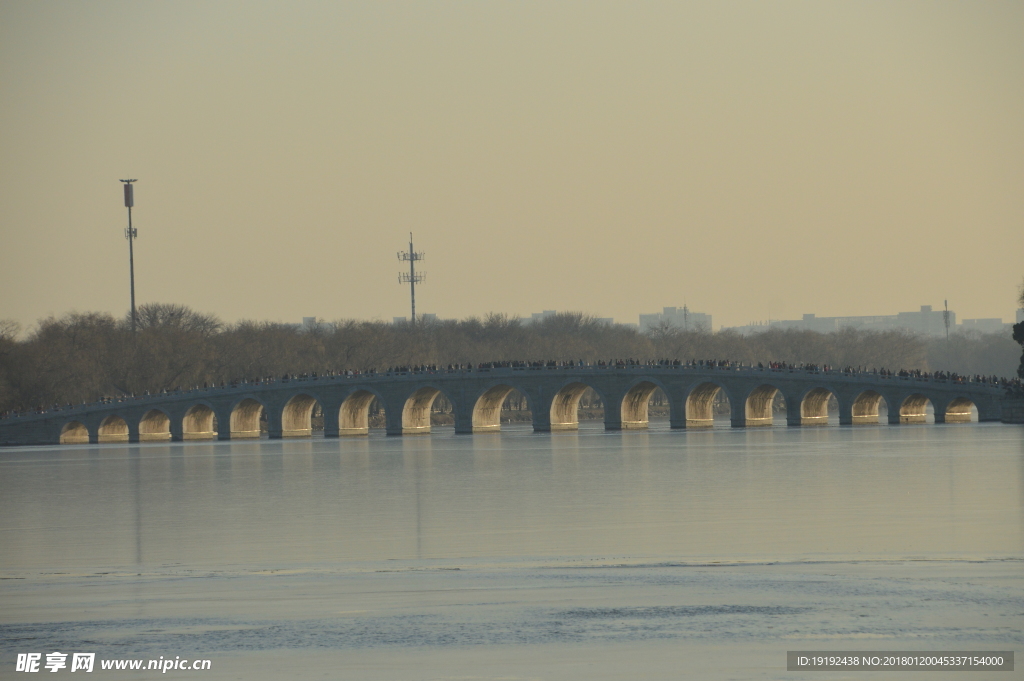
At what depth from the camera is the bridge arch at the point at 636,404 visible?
79.9 m

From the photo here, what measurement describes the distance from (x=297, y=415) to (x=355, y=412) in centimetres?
352

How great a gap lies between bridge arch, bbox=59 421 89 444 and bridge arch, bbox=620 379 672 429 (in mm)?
31348

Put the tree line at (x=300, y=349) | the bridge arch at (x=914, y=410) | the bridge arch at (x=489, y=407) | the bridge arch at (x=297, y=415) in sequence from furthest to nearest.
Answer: the tree line at (x=300, y=349)
the bridge arch at (x=297, y=415)
the bridge arch at (x=489, y=407)
the bridge arch at (x=914, y=410)

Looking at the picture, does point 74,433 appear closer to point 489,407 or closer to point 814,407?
point 489,407

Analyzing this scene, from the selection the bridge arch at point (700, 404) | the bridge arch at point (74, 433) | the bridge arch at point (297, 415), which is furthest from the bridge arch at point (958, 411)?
the bridge arch at point (74, 433)

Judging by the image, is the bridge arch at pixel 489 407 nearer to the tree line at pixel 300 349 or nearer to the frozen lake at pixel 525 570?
the tree line at pixel 300 349

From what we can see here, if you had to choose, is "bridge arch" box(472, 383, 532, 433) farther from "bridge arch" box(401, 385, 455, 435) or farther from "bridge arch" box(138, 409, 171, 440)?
"bridge arch" box(138, 409, 171, 440)

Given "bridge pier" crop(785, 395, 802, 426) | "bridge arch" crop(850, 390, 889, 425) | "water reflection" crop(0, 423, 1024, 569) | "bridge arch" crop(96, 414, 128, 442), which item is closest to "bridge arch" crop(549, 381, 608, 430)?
"bridge pier" crop(785, 395, 802, 426)

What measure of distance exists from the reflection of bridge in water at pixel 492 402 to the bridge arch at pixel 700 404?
8cm

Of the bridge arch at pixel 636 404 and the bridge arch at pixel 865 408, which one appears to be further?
the bridge arch at pixel 636 404

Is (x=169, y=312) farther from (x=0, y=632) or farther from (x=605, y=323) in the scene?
(x=0, y=632)

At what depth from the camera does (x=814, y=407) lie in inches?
3098

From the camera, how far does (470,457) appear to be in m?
55.0

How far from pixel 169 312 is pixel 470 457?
7280 cm
